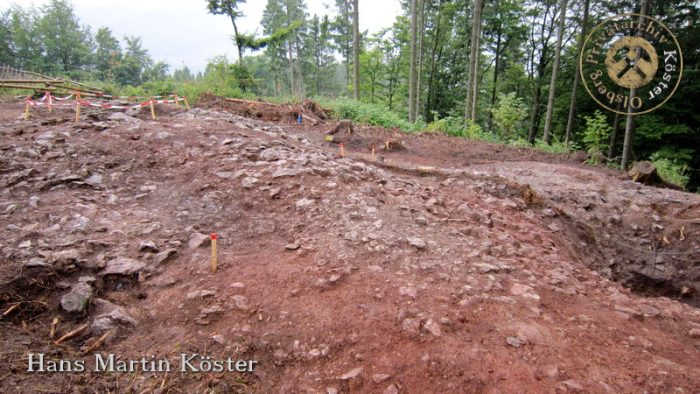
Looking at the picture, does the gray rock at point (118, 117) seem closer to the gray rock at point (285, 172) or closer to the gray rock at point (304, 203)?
the gray rock at point (285, 172)

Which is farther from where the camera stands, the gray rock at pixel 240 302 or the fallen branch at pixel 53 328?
the gray rock at pixel 240 302

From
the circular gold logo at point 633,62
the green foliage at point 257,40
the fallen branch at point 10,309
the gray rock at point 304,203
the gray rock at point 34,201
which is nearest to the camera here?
the fallen branch at point 10,309

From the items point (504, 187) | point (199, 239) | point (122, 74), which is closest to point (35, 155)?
point (199, 239)

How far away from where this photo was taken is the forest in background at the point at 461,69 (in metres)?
14.9

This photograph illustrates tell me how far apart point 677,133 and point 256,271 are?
66.8ft

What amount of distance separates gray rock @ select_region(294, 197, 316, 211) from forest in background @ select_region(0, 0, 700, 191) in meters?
9.59

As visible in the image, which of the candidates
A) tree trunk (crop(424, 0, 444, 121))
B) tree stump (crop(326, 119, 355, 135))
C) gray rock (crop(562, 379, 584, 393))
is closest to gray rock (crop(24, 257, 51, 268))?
gray rock (crop(562, 379, 584, 393))

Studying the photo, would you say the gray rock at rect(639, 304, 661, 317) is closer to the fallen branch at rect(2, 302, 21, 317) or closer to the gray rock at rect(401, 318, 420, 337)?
the gray rock at rect(401, 318, 420, 337)

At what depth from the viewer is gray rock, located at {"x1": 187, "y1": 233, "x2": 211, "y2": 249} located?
12.3 feet

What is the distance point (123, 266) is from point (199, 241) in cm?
72

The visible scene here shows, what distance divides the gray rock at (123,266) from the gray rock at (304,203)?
183 centimetres

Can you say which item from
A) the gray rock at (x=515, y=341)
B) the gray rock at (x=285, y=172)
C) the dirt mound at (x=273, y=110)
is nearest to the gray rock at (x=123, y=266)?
the gray rock at (x=285, y=172)

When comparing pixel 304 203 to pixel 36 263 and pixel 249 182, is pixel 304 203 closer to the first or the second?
pixel 249 182

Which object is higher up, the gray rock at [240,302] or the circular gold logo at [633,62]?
the circular gold logo at [633,62]
